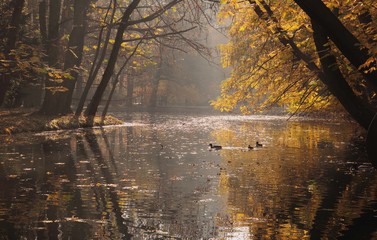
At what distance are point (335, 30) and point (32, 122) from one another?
70.2 ft

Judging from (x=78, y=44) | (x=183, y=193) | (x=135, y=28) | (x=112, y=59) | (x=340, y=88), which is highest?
(x=135, y=28)

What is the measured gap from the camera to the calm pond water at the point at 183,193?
8.23 m

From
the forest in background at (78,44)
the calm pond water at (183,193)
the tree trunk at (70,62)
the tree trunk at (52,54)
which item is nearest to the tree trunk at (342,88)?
the calm pond water at (183,193)

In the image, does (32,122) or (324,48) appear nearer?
(324,48)

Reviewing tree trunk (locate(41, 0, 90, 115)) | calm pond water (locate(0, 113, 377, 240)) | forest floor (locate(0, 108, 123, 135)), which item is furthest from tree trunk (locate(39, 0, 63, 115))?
calm pond water (locate(0, 113, 377, 240))

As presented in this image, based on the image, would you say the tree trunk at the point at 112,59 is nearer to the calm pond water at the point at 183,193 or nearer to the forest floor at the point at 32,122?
the forest floor at the point at 32,122

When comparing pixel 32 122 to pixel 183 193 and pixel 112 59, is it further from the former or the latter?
pixel 183 193

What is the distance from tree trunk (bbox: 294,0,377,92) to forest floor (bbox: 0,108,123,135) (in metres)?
17.7

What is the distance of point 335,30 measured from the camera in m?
9.88

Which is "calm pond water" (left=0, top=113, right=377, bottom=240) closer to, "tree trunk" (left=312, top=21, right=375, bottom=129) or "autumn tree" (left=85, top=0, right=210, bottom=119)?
"tree trunk" (left=312, top=21, right=375, bottom=129)

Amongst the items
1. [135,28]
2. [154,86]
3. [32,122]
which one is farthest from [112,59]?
[154,86]

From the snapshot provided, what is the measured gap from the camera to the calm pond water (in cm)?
823

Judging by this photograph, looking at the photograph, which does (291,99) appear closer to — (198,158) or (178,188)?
(198,158)

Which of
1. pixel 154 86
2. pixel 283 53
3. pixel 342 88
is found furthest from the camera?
pixel 154 86
